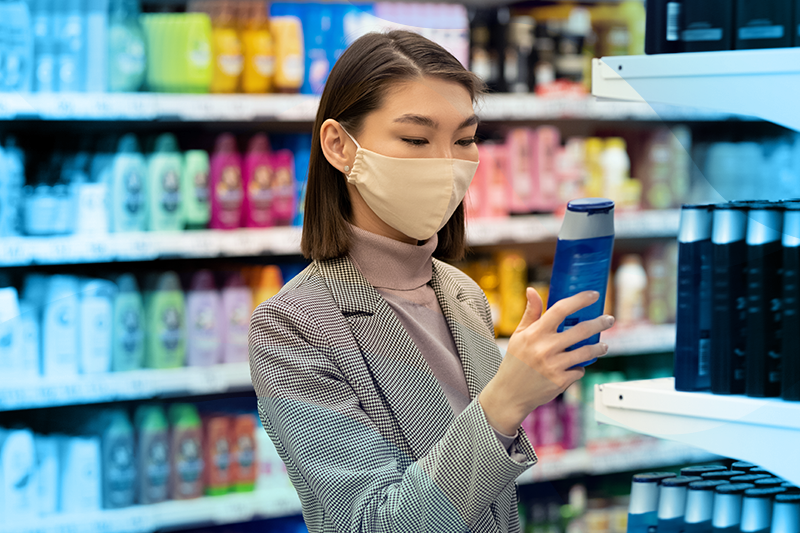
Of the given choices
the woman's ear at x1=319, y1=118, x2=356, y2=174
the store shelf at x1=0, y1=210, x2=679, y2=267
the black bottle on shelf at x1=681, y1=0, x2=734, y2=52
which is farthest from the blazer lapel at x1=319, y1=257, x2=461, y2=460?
the store shelf at x1=0, y1=210, x2=679, y2=267

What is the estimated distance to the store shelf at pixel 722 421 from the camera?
0.70 meters

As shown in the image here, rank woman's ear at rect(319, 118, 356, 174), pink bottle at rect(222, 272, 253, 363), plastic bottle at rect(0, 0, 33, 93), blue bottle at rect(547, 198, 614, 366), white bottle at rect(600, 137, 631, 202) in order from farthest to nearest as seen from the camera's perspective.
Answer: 1. white bottle at rect(600, 137, 631, 202)
2. pink bottle at rect(222, 272, 253, 363)
3. plastic bottle at rect(0, 0, 33, 93)
4. woman's ear at rect(319, 118, 356, 174)
5. blue bottle at rect(547, 198, 614, 366)

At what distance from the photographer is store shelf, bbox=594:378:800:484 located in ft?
2.31

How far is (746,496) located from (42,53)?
6.42 feet

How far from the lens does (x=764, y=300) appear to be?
71 cm

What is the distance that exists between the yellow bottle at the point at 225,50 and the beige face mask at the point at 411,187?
51.7 inches

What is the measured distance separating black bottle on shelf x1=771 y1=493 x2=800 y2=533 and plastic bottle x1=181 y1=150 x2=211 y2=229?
5.75ft

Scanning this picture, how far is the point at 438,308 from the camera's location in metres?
1.05

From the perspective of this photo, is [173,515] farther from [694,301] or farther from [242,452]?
[694,301]

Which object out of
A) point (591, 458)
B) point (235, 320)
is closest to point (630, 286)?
point (591, 458)

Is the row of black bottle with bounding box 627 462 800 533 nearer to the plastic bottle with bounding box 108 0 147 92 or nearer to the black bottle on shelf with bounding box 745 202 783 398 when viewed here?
the black bottle on shelf with bounding box 745 202 783 398

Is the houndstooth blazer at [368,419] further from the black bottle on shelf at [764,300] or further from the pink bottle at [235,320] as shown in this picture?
the pink bottle at [235,320]

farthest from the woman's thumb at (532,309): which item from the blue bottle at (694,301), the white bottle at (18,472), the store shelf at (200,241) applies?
the white bottle at (18,472)

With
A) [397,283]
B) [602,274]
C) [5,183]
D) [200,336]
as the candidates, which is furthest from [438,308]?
[5,183]
